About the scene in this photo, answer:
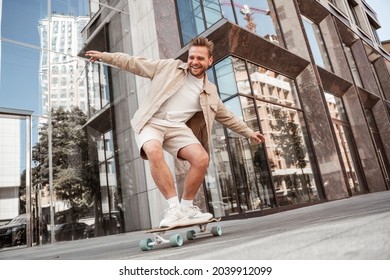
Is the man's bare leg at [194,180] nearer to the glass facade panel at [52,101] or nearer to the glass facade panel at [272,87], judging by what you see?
the glass facade panel at [272,87]

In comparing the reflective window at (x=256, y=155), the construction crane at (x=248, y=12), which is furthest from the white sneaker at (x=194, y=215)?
the construction crane at (x=248, y=12)

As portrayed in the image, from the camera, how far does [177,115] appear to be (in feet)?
8.10

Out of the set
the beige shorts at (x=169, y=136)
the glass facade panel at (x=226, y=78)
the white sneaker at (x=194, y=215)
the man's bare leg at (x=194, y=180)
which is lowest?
the white sneaker at (x=194, y=215)

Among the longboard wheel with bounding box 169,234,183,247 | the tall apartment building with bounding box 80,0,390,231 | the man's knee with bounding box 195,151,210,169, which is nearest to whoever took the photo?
the longboard wheel with bounding box 169,234,183,247

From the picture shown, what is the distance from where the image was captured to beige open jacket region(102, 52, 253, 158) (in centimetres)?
235

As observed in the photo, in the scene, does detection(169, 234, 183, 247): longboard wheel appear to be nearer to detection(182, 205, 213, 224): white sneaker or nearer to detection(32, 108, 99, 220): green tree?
detection(182, 205, 213, 224): white sneaker

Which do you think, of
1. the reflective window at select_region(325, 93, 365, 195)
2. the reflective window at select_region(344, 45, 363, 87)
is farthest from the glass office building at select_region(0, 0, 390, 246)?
the reflective window at select_region(344, 45, 363, 87)

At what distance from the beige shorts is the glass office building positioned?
130 inches

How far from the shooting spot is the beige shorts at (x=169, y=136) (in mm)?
2279

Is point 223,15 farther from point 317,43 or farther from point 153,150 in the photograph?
point 317,43

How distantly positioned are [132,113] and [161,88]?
4.92m

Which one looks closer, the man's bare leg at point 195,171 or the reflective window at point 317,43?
the man's bare leg at point 195,171

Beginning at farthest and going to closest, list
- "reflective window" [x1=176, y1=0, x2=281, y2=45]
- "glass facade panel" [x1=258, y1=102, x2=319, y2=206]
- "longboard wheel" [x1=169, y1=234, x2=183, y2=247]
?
"reflective window" [x1=176, y1=0, x2=281, y2=45], "glass facade panel" [x1=258, y1=102, x2=319, y2=206], "longboard wheel" [x1=169, y1=234, x2=183, y2=247]

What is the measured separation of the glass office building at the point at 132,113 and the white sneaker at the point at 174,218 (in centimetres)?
345
